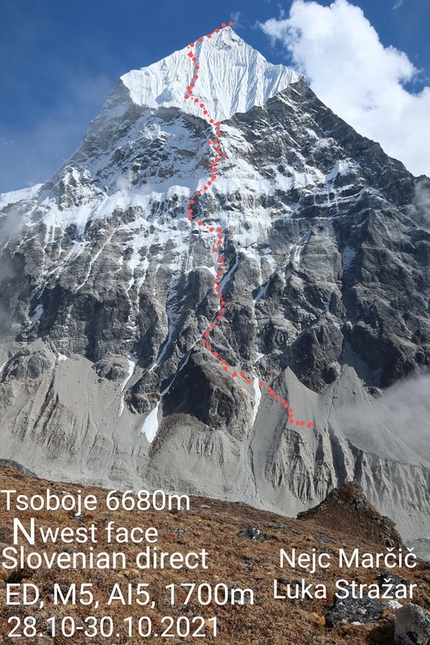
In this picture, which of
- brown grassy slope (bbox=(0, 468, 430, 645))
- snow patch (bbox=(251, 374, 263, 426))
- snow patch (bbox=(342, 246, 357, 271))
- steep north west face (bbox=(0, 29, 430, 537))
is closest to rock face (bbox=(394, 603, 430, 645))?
brown grassy slope (bbox=(0, 468, 430, 645))

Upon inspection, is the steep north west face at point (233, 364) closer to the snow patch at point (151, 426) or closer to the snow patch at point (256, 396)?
the snow patch at point (151, 426)

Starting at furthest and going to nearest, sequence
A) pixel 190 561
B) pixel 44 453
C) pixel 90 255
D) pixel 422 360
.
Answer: pixel 90 255
pixel 422 360
pixel 44 453
pixel 190 561

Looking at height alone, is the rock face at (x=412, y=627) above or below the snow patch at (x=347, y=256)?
below

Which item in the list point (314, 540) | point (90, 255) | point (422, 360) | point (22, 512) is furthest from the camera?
point (90, 255)

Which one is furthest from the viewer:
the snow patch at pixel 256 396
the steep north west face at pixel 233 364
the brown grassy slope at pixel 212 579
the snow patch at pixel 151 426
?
the snow patch at pixel 256 396

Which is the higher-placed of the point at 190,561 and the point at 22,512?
the point at 22,512

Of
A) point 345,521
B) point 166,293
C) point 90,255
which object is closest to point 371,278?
point 166,293

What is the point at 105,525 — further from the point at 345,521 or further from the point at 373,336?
the point at 373,336

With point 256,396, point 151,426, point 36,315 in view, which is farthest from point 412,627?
point 36,315

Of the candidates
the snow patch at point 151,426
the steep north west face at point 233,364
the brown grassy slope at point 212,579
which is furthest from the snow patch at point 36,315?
the brown grassy slope at point 212,579
